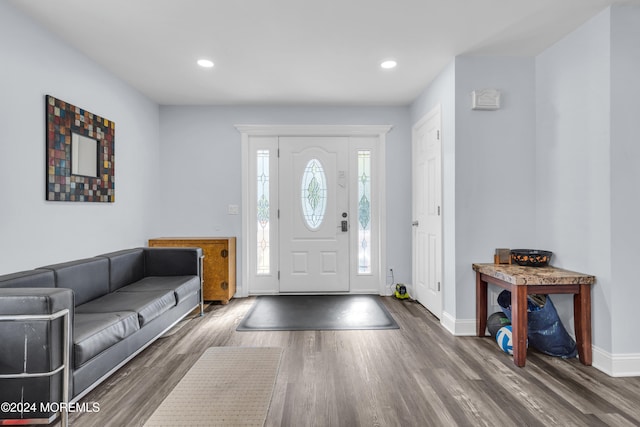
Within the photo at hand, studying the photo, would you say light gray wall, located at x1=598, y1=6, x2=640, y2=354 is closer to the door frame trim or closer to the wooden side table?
the wooden side table

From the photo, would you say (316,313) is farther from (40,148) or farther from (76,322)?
(40,148)

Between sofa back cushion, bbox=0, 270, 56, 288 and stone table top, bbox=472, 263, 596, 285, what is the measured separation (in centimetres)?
319

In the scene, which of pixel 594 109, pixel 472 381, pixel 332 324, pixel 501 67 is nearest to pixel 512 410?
pixel 472 381

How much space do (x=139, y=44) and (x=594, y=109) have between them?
3.58 metres

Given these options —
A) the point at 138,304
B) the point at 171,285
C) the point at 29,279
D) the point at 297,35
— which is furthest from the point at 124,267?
the point at 297,35

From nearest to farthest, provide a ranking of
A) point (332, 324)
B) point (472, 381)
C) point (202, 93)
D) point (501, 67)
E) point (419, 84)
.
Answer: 1. point (472, 381)
2. point (501, 67)
3. point (332, 324)
4. point (419, 84)
5. point (202, 93)

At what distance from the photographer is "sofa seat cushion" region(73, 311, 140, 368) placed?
1.80 metres

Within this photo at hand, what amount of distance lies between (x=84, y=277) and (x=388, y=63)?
315 cm

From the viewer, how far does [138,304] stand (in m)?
2.45

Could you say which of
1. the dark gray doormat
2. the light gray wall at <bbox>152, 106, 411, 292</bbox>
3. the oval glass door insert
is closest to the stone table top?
the dark gray doormat

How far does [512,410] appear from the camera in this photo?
1.89 metres

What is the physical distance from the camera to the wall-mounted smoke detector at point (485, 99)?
9.96 ft

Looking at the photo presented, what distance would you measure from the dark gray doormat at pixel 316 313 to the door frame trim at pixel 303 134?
1.33ft

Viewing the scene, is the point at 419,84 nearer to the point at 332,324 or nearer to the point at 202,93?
the point at 202,93
